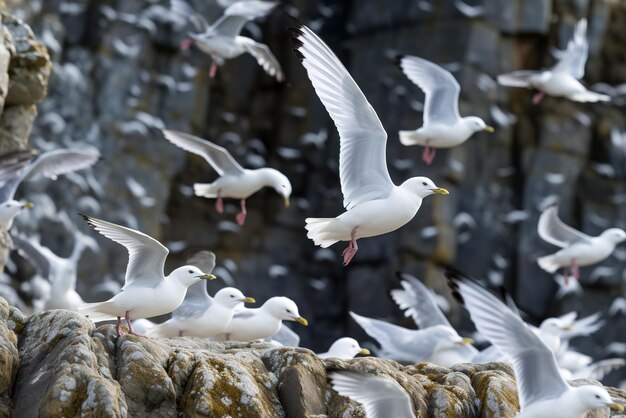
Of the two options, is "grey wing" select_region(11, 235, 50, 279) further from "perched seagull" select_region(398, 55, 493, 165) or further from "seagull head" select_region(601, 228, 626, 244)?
"seagull head" select_region(601, 228, 626, 244)

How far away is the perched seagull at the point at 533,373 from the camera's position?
586 cm

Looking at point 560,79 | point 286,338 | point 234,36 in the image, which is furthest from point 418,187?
point 560,79

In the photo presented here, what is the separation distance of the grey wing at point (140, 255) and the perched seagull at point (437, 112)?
432cm

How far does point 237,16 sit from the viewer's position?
40.4 feet

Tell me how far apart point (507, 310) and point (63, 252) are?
12.0 metres

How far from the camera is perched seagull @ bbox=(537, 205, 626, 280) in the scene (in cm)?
1226

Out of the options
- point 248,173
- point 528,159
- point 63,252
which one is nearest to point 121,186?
point 63,252

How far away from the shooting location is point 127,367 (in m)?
5.60

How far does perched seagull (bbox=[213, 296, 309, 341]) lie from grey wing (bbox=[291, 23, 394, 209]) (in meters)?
1.08

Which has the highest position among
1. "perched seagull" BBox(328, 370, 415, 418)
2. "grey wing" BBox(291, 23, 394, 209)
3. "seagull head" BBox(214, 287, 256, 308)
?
"grey wing" BBox(291, 23, 394, 209)

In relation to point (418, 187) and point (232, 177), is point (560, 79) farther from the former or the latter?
point (418, 187)

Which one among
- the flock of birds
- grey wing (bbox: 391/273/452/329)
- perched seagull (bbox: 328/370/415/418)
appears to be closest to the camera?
perched seagull (bbox: 328/370/415/418)

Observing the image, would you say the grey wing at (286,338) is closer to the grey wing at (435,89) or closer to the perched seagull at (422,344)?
the perched seagull at (422,344)

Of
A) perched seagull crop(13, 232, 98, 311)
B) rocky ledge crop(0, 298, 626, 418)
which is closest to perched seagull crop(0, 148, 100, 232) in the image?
perched seagull crop(13, 232, 98, 311)
